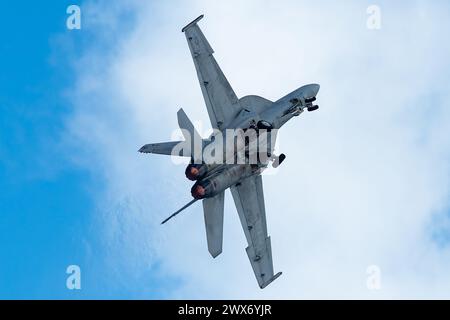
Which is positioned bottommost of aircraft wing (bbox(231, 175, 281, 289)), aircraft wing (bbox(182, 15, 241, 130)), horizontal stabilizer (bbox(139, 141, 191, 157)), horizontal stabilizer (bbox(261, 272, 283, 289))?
horizontal stabilizer (bbox(261, 272, 283, 289))

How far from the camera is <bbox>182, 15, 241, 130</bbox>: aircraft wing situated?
4981 cm

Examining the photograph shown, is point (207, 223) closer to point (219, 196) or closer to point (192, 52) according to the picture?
point (219, 196)

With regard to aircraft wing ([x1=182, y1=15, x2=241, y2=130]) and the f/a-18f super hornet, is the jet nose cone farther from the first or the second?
aircraft wing ([x1=182, y1=15, x2=241, y2=130])

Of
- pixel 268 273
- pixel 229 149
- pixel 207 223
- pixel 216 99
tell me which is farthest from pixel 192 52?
pixel 268 273

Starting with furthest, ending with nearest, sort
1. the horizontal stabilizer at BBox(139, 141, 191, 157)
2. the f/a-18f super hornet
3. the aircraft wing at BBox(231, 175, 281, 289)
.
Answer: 1. the aircraft wing at BBox(231, 175, 281, 289)
2. the horizontal stabilizer at BBox(139, 141, 191, 157)
3. the f/a-18f super hornet

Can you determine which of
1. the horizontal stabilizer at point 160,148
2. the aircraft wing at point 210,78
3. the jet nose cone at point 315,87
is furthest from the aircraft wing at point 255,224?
the jet nose cone at point 315,87

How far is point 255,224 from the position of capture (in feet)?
171

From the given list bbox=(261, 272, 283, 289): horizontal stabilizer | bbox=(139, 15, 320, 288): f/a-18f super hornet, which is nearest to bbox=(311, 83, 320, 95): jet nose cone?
bbox=(139, 15, 320, 288): f/a-18f super hornet

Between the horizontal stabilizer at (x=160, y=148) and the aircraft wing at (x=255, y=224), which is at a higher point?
the horizontal stabilizer at (x=160, y=148)

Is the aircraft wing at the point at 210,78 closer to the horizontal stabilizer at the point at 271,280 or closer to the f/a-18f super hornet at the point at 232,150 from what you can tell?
the f/a-18f super hornet at the point at 232,150

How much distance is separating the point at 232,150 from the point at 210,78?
4.65m

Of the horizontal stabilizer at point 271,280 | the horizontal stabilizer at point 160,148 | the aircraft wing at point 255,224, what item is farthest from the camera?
the horizontal stabilizer at point 271,280

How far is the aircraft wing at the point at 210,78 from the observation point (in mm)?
49812

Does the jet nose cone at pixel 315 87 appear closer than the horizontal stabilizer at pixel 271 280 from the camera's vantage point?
No
